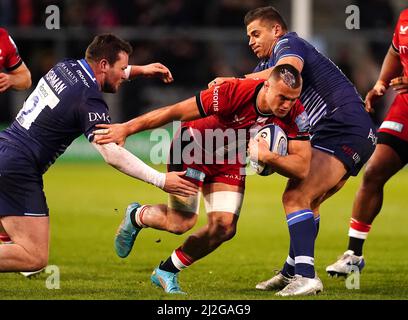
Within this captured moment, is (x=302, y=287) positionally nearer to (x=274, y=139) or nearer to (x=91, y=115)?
(x=274, y=139)

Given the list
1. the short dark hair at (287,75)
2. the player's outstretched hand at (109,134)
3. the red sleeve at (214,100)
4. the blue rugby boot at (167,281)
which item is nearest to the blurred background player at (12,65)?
the player's outstretched hand at (109,134)

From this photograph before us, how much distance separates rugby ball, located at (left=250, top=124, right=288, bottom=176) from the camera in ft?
26.7

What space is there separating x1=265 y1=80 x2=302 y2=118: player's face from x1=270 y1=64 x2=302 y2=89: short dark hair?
3cm

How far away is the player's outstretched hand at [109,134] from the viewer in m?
7.90

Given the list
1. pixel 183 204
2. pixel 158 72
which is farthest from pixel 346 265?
pixel 158 72

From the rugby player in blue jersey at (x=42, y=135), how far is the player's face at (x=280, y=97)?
4.09ft

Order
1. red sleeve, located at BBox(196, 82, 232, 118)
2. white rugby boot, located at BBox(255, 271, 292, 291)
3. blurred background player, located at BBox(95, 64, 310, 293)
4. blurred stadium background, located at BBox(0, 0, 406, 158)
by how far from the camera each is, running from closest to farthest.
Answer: blurred background player, located at BBox(95, 64, 310, 293)
red sleeve, located at BBox(196, 82, 232, 118)
white rugby boot, located at BBox(255, 271, 292, 291)
blurred stadium background, located at BBox(0, 0, 406, 158)

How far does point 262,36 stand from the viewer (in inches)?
354

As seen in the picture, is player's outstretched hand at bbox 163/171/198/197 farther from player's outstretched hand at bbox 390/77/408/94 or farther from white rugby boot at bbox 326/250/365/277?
player's outstretched hand at bbox 390/77/408/94

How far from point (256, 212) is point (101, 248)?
4227 mm

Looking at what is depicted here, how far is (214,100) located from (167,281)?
1.57 metres

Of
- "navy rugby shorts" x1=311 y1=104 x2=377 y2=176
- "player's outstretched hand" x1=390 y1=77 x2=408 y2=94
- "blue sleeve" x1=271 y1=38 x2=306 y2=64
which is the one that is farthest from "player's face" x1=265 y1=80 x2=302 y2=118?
"player's outstretched hand" x1=390 y1=77 x2=408 y2=94

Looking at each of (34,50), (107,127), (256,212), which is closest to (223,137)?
(107,127)

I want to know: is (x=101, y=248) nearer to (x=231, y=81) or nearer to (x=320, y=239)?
(x=320, y=239)
